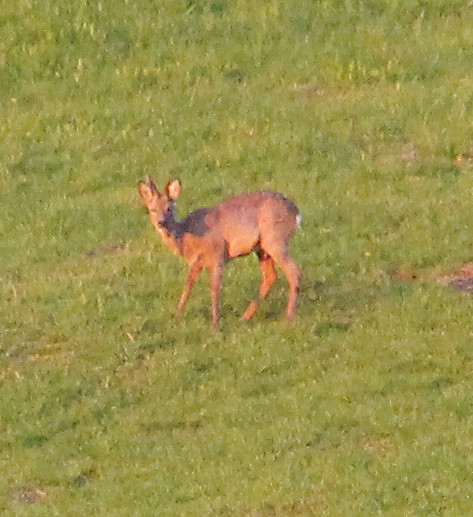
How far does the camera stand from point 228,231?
585 inches

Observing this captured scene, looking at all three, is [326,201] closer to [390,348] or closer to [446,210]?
[446,210]

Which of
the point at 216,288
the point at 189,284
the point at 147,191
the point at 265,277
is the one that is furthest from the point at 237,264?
the point at 147,191

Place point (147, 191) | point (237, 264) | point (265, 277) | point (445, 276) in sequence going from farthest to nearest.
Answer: point (237, 264), point (445, 276), point (265, 277), point (147, 191)

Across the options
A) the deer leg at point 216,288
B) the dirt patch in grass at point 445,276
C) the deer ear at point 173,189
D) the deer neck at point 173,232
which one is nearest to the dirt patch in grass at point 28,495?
the deer leg at point 216,288

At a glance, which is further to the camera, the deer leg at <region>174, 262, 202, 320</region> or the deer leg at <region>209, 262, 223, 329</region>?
the deer leg at <region>174, 262, 202, 320</region>

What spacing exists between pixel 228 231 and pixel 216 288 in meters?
0.57

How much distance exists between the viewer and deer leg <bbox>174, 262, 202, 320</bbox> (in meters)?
15.1

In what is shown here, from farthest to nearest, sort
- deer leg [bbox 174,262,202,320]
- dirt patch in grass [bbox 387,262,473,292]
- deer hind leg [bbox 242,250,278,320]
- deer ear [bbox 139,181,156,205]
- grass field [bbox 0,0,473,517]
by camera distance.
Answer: dirt patch in grass [bbox 387,262,473,292]
deer hind leg [bbox 242,250,278,320]
deer leg [bbox 174,262,202,320]
deer ear [bbox 139,181,156,205]
grass field [bbox 0,0,473,517]

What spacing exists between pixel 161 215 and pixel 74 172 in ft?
16.4

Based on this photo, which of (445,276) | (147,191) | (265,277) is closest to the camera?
(147,191)

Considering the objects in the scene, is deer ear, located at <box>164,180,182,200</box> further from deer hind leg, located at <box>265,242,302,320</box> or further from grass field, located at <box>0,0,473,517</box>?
grass field, located at <box>0,0,473,517</box>

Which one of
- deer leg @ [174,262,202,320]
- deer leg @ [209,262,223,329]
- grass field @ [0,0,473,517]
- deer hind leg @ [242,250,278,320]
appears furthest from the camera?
deer hind leg @ [242,250,278,320]

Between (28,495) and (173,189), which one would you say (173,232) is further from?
(28,495)

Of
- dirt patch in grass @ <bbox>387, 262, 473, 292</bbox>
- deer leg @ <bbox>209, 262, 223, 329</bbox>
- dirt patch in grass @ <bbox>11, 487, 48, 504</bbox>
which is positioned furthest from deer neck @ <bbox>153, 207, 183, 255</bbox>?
dirt patch in grass @ <bbox>11, 487, 48, 504</bbox>
